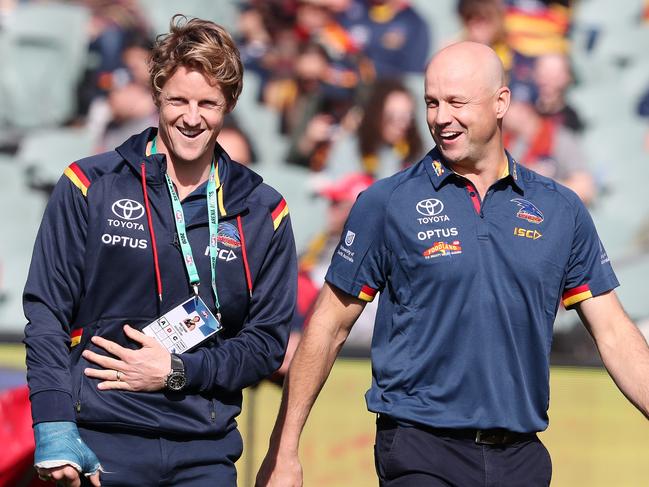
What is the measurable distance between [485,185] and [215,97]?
38.7 inches

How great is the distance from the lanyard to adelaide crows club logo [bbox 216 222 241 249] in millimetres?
20

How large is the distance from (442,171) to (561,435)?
8.17 feet

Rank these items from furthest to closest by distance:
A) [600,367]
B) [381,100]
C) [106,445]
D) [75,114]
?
[75,114]
[381,100]
[600,367]
[106,445]

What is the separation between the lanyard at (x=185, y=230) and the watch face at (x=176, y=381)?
0.24 meters

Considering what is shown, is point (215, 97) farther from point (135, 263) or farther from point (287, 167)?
point (287, 167)

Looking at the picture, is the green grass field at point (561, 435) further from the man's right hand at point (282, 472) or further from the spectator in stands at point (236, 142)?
the spectator in stands at point (236, 142)

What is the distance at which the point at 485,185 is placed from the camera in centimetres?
383

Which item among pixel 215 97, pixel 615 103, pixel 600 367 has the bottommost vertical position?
pixel 600 367

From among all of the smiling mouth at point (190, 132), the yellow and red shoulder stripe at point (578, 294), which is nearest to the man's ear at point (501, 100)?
the yellow and red shoulder stripe at point (578, 294)

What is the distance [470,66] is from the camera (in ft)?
12.2

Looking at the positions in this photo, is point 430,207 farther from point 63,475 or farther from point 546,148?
point 546,148

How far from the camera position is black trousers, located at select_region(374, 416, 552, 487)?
363 centimetres

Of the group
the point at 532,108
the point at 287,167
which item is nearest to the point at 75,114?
the point at 287,167

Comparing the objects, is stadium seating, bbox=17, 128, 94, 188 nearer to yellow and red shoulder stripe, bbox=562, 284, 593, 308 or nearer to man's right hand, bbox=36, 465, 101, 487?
yellow and red shoulder stripe, bbox=562, 284, 593, 308
